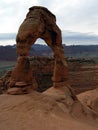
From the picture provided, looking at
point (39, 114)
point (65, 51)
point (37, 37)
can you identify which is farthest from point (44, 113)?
point (65, 51)

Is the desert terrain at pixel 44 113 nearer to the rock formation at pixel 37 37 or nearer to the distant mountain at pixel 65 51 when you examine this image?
the rock formation at pixel 37 37

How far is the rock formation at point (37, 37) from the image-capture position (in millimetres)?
14438

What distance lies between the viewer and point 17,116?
39.7 ft

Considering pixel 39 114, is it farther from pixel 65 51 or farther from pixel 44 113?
pixel 65 51

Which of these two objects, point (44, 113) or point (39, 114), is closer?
point (39, 114)

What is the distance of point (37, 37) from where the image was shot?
15.5 m

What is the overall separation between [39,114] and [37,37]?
416cm

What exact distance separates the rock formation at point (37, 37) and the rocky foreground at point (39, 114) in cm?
107

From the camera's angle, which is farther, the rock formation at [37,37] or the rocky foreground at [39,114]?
the rock formation at [37,37]

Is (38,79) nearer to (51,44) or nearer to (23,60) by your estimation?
(51,44)

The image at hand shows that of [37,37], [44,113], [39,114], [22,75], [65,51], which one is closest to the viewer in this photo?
[39,114]

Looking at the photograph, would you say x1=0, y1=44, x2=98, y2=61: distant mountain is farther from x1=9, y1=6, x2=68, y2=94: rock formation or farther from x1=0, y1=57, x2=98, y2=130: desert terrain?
x1=0, y1=57, x2=98, y2=130: desert terrain

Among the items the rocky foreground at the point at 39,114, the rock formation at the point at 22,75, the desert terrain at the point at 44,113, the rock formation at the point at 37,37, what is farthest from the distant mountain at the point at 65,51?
the rock formation at the point at 22,75

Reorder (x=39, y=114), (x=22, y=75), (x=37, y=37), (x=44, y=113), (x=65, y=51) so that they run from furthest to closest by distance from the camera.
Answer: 1. (x=65, y=51)
2. (x=37, y=37)
3. (x=22, y=75)
4. (x=44, y=113)
5. (x=39, y=114)
